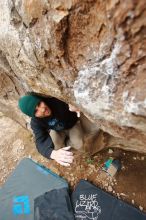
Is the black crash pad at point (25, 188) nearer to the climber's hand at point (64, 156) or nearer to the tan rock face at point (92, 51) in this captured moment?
the climber's hand at point (64, 156)

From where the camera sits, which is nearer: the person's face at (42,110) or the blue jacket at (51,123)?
the person's face at (42,110)

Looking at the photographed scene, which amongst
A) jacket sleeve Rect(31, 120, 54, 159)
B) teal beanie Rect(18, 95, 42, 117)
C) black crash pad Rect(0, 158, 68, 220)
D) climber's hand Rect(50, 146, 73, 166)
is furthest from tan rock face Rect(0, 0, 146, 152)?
black crash pad Rect(0, 158, 68, 220)

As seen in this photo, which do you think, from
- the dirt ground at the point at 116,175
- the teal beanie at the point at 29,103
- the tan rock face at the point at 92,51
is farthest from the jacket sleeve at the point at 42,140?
the tan rock face at the point at 92,51

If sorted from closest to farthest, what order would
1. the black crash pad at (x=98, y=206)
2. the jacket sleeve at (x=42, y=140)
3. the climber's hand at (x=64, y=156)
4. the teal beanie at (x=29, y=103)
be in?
the teal beanie at (x=29, y=103)
the climber's hand at (x=64, y=156)
the jacket sleeve at (x=42, y=140)
the black crash pad at (x=98, y=206)

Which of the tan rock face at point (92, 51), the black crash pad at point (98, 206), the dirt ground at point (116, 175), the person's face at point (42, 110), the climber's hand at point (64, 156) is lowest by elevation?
the black crash pad at point (98, 206)

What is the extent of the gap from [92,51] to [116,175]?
2479 mm

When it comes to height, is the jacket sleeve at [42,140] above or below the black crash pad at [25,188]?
above

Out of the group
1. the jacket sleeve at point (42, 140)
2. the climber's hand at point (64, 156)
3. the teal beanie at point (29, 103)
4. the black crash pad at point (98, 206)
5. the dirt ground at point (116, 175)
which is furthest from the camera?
the dirt ground at point (116, 175)

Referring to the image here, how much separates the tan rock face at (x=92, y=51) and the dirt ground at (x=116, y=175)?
1.78 meters

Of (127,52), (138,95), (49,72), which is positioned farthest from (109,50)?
(49,72)

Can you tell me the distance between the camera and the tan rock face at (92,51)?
1417 mm

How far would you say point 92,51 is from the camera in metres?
1.65

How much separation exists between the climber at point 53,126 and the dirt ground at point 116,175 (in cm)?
44

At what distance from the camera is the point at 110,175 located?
3.80 metres
